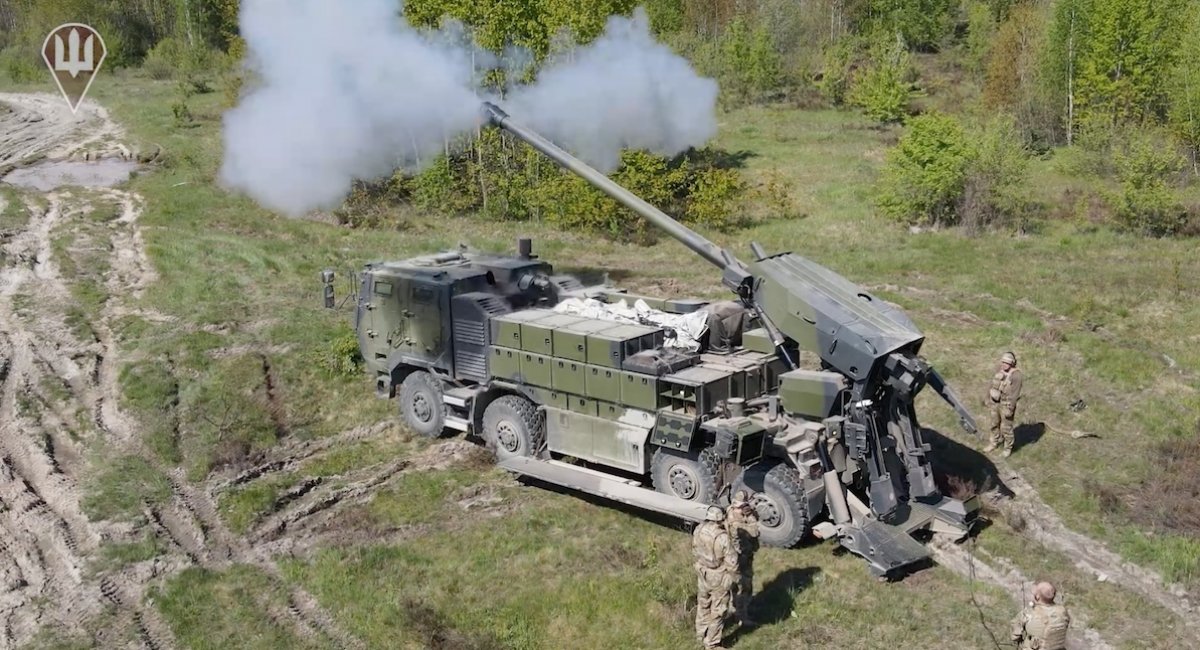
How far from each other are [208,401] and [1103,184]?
26.9 m

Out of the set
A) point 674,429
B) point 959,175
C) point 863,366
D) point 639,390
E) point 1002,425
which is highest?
point 959,175

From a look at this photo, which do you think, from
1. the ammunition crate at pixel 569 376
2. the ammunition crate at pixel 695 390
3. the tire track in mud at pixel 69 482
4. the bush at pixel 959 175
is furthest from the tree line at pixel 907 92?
the ammunition crate at pixel 695 390

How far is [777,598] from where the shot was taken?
35.1 feet

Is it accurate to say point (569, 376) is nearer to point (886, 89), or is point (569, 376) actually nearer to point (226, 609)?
point (226, 609)

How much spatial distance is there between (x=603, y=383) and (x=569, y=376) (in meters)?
0.59

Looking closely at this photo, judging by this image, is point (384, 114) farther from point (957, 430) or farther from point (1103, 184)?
point (1103, 184)

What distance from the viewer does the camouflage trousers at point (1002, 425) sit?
1427 centimetres

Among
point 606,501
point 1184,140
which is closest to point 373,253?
point 606,501

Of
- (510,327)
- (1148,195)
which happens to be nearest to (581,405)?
(510,327)

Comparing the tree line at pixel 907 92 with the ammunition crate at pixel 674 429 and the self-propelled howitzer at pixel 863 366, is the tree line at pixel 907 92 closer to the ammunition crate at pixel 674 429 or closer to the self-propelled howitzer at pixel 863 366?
the self-propelled howitzer at pixel 863 366

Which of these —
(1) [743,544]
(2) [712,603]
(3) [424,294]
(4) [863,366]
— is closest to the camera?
(2) [712,603]

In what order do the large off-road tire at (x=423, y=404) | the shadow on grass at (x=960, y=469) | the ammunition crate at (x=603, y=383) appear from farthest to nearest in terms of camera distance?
the large off-road tire at (x=423, y=404), the shadow on grass at (x=960, y=469), the ammunition crate at (x=603, y=383)

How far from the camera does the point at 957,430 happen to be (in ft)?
50.5

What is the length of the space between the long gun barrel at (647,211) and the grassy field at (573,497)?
Result: 11.2ft
